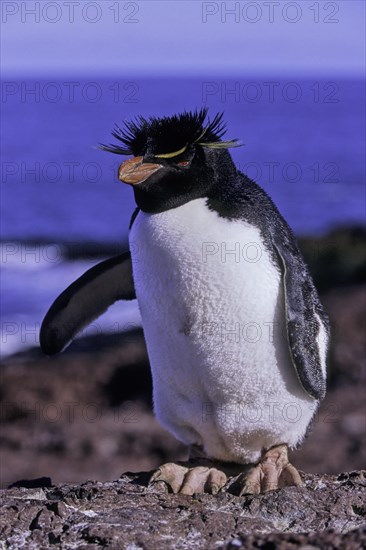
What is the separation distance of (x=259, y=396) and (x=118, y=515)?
84 centimetres

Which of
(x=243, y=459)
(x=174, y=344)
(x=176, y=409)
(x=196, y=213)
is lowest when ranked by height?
(x=243, y=459)

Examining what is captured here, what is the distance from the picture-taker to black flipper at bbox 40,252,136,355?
4.04m

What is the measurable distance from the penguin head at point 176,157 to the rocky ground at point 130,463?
90 cm

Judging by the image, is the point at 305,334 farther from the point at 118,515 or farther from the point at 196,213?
the point at 118,515

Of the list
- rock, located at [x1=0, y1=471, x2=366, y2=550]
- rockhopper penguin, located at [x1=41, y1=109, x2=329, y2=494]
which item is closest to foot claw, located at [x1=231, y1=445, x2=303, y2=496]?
rockhopper penguin, located at [x1=41, y1=109, x2=329, y2=494]

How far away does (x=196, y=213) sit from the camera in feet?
10.6

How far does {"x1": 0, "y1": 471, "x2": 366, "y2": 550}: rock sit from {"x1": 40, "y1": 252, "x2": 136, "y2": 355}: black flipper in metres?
1.13

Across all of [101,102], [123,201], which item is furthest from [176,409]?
[101,102]

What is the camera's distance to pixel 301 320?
10.9 feet

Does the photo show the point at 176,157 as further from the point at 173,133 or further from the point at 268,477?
the point at 268,477

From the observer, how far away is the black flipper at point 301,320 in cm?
329

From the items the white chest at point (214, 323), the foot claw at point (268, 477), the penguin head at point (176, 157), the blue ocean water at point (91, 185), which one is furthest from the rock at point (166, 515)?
the blue ocean water at point (91, 185)

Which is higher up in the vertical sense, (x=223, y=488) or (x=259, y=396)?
(x=259, y=396)

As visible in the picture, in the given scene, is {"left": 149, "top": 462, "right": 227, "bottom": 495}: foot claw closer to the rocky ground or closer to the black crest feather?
the rocky ground
